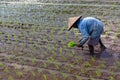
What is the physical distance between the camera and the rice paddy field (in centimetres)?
532

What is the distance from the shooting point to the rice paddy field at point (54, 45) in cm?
532

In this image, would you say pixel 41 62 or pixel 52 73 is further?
pixel 41 62

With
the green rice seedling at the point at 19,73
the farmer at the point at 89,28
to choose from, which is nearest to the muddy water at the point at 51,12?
the farmer at the point at 89,28

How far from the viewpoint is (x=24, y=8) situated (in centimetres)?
1109

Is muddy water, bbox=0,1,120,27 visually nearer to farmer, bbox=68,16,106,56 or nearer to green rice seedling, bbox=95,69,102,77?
farmer, bbox=68,16,106,56

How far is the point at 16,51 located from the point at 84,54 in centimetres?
161

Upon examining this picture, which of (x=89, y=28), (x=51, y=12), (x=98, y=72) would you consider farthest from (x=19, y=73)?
(x=51, y=12)

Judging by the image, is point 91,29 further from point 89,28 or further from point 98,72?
point 98,72

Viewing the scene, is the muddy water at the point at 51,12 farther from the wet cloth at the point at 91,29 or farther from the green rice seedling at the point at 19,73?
the green rice seedling at the point at 19,73

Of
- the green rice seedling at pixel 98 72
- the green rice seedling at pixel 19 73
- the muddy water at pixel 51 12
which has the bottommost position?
the green rice seedling at pixel 19 73

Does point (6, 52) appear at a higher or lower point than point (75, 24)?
lower

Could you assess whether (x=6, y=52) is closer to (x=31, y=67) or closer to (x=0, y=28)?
(x=31, y=67)

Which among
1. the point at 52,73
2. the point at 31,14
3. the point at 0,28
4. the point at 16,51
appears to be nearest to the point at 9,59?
the point at 16,51

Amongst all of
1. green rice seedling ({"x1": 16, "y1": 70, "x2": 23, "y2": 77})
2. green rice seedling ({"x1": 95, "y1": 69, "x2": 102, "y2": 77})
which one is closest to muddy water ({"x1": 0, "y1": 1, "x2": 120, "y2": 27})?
green rice seedling ({"x1": 16, "y1": 70, "x2": 23, "y2": 77})
